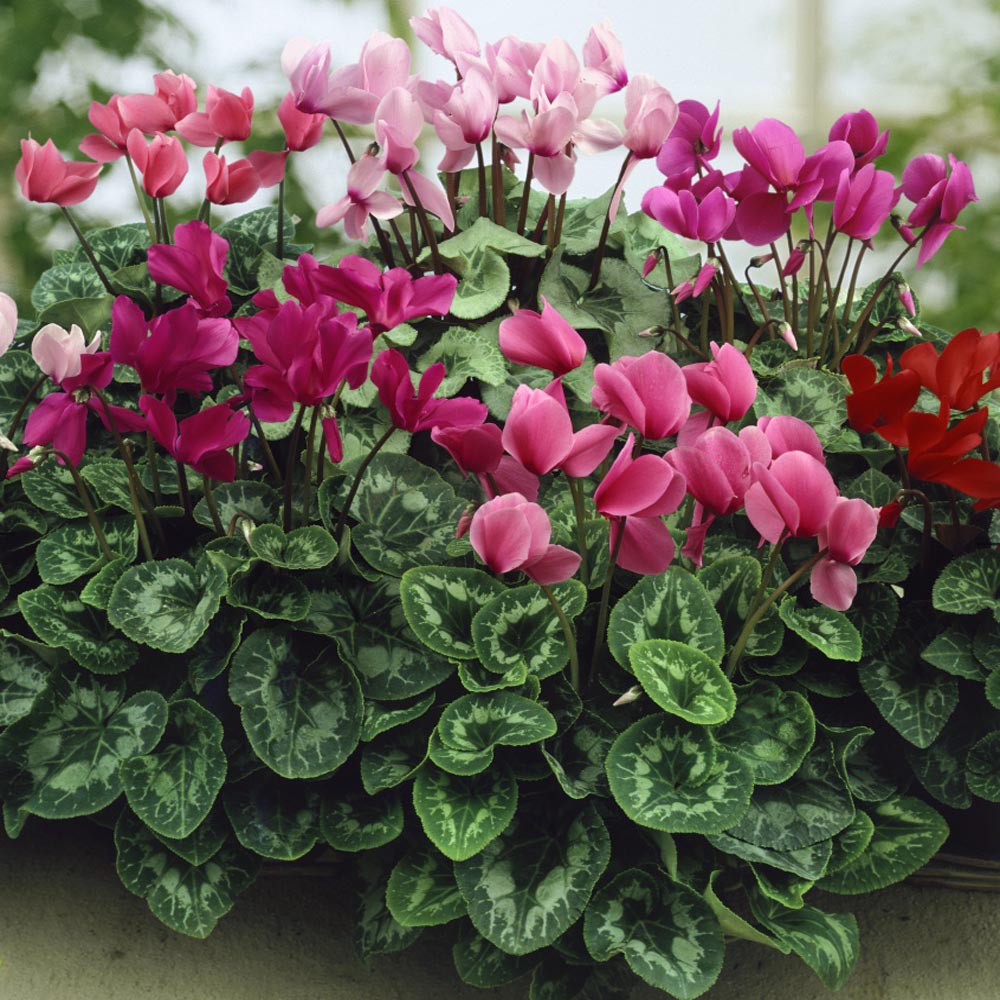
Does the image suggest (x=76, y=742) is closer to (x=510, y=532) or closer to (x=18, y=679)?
(x=18, y=679)

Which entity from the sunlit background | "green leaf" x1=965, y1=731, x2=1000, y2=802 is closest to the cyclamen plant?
"green leaf" x1=965, y1=731, x2=1000, y2=802

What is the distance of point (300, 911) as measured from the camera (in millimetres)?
1014

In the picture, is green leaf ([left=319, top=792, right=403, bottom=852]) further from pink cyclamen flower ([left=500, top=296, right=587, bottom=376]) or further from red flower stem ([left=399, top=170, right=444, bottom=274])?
red flower stem ([left=399, top=170, right=444, bottom=274])

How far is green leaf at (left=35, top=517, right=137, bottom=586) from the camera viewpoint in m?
0.99

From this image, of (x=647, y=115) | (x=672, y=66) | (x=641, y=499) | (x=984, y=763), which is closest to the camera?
(x=641, y=499)

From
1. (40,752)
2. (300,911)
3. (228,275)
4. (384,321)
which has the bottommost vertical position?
(300,911)

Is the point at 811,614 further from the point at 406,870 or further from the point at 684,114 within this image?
the point at 684,114

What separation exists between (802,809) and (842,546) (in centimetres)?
22

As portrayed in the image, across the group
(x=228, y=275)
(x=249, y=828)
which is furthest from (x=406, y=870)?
(x=228, y=275)

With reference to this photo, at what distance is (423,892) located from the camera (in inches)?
34.4

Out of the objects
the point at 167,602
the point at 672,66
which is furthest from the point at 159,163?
the point at 672,66

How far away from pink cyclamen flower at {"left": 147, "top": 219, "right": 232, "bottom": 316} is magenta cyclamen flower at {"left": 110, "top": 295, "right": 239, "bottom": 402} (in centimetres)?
5

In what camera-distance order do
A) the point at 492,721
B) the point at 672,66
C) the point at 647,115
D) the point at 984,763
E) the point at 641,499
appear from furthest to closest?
the point at 672,66 < the point at 647,115 < the point at 984,763 < the point at 492,721 < the point at 641,499

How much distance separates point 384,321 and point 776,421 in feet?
0.94
